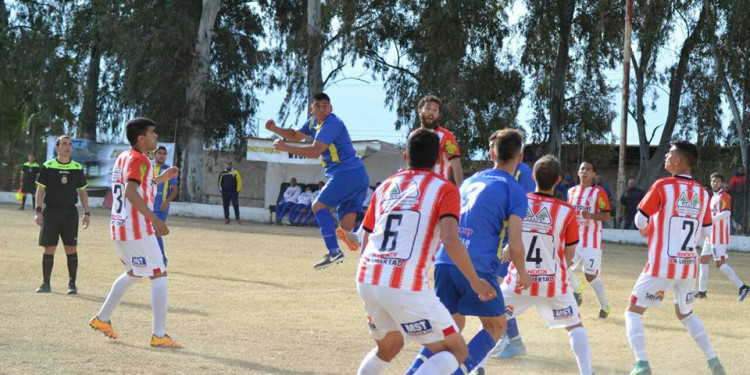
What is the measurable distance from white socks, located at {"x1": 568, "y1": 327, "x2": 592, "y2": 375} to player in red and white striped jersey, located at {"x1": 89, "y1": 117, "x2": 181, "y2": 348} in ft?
11.7

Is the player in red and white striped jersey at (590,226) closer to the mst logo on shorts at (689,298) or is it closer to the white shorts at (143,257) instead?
the mst logo on shorts at (689,298)

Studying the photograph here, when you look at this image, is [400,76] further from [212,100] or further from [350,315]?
[350,315]

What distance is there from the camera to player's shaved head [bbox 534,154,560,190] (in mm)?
7199

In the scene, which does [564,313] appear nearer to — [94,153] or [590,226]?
[590,226]

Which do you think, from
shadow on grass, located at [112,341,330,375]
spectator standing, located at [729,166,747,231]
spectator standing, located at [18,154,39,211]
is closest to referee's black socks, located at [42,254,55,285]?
shadow on grass, located at [112,341,330,375]

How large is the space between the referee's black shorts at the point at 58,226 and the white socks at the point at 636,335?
25.5 ft

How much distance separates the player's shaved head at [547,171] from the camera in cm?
720

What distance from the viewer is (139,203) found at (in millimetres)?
8328

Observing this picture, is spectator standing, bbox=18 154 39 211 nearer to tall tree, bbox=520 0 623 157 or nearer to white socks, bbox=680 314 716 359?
tall tree, bbox=520 0 623 157

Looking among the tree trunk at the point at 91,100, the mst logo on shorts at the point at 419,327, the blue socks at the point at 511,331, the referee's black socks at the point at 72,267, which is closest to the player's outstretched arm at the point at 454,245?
the mst logo on shorts at the point at 419,327

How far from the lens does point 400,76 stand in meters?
39.7

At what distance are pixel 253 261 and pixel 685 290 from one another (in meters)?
11.2

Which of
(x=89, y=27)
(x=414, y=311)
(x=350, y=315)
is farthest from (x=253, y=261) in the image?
(x=89, y=27)

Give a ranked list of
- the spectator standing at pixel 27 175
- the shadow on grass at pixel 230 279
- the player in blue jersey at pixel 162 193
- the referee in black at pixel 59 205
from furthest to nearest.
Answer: the spectator standing at pixel 27 175 < the shadow on grass at pixel 230 279 < the player in blue jersey at pixel 162 193 < the referee in black at pixel 59 205
